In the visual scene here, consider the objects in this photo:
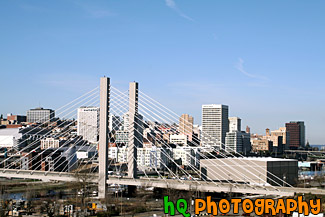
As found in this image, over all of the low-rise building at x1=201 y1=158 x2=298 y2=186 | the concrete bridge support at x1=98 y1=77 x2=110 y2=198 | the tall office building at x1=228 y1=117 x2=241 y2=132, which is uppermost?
the tall office building at x1=228 y1=117 x2=241 y2=132

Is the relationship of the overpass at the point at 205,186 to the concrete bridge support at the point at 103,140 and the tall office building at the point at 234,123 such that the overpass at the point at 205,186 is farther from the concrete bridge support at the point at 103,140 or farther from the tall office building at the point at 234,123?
the tall office building at the point at 234,123

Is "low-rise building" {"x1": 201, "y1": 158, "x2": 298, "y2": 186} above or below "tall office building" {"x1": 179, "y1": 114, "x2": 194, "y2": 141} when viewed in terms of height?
below

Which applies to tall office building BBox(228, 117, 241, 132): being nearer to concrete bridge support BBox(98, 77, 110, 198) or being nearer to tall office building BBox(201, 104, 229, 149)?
tall office building BBox(201, 104, 229, 149)

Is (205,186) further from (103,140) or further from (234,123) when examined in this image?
(234,123)

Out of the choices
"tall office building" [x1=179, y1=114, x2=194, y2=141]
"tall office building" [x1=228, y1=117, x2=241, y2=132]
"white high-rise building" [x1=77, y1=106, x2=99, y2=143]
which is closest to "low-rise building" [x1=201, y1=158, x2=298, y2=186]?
"tall office building" [x1=179, y1=114, x2=194, y2=141]

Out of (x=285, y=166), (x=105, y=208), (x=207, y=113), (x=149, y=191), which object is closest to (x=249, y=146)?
(x=207, y=113)

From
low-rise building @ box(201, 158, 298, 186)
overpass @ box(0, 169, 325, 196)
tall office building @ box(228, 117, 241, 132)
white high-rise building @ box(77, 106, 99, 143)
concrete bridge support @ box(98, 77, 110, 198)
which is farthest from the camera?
tall office building @ box(228, 117, 241, 132)

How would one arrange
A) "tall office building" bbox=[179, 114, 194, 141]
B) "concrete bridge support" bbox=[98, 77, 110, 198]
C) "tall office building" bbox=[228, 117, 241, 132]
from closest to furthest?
"concrete bridge support" bbox=[98, 77, 110, 198] < "tall office building" bbox=[179, 114, 194, 141] < "tall office building" bbox=[228, 117, 241, 132]

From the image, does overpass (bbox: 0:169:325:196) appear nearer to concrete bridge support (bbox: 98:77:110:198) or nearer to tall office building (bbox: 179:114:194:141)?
concrete bridge support (bbox: 98:77:110:198)

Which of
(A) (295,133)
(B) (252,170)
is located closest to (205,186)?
(B) (252,170)

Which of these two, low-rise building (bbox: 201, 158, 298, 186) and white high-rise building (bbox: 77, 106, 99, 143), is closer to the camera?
low-rise building (bbox: 201, 158, 298, 186)

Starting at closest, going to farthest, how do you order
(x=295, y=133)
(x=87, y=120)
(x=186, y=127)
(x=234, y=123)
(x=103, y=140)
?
1. (x=103, y=140)
2. (x=186, y=127)
3. (x=87, y=120)
4. (x=234, y=123)
5. (x=295, y=133)

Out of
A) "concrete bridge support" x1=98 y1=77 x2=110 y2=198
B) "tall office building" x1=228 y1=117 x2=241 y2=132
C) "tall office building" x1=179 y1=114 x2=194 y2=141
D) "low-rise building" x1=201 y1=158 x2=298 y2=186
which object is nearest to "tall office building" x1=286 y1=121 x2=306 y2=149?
"tall office building" x1=228 y1=117 x2=241 y2=132

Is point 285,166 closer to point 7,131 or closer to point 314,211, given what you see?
point 314,211
